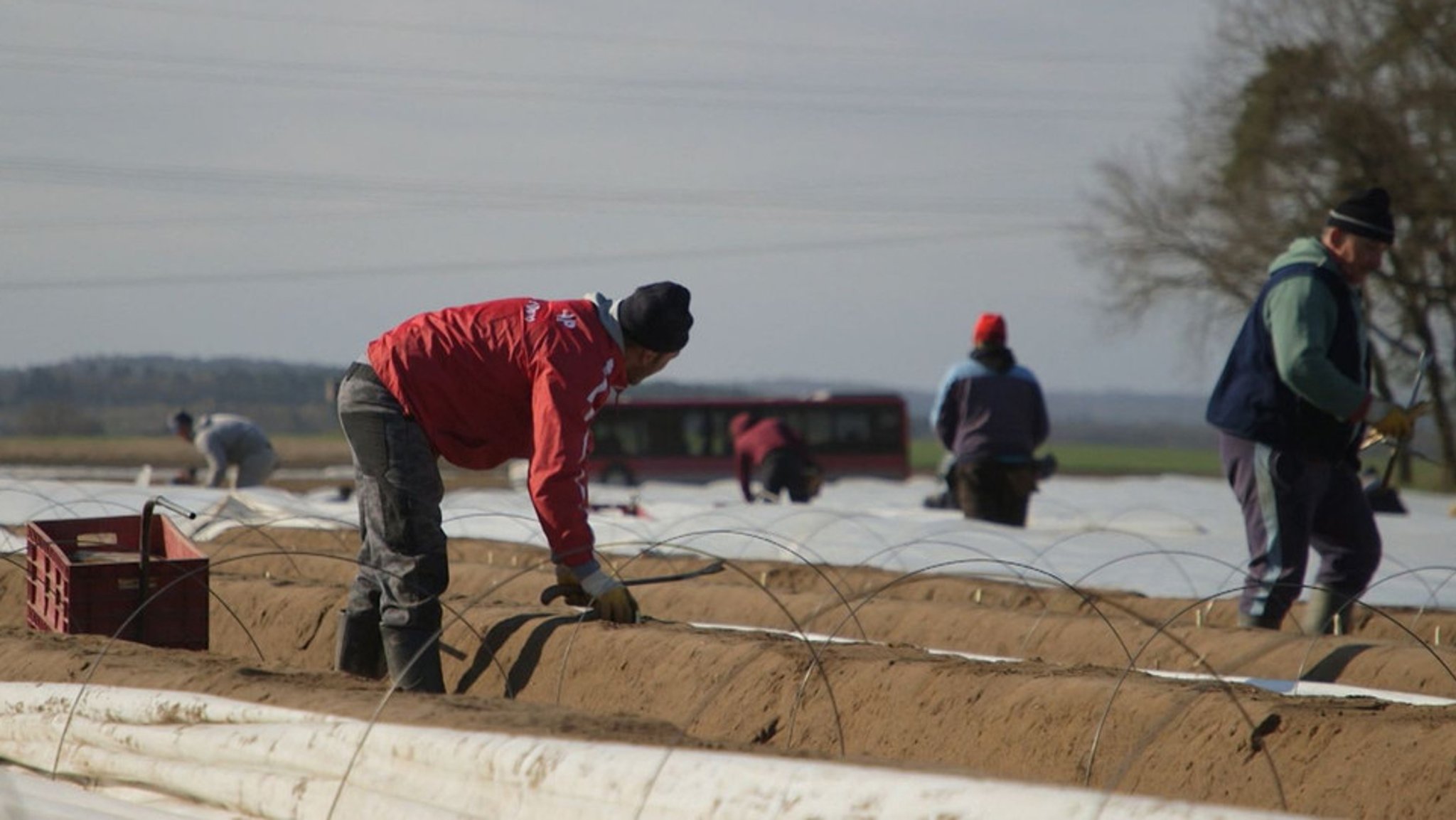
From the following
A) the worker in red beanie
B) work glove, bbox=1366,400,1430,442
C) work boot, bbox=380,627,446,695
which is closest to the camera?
work boot, bbox=380,627,446,695

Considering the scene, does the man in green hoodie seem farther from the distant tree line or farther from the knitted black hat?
the distant tree line

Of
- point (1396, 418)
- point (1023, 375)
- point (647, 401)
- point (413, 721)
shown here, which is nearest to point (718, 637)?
point (413, 721)

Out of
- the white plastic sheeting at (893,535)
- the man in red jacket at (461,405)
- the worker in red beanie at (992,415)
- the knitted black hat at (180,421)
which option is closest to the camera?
the man in red jacket at (461,405)

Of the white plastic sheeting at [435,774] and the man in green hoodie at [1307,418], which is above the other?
the man in green hoodie at [1307,418]

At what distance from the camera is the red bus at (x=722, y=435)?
103 feet

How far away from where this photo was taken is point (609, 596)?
14.5 ft

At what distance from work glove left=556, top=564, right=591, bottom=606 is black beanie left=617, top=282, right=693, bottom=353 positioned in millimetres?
637

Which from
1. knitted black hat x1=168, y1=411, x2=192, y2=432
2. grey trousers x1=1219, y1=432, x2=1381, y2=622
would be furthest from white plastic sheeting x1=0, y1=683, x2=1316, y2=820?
knitted black hat x1=168, y1=411, x2=192, y2=432

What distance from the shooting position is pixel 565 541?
426 cm

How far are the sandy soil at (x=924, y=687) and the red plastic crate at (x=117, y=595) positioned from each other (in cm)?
19

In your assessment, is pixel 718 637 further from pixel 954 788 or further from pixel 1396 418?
pixel 1396 418

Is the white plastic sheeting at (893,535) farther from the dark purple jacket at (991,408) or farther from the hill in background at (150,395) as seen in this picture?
the hill in background at (150,395)

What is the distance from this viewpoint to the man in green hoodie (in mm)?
5305

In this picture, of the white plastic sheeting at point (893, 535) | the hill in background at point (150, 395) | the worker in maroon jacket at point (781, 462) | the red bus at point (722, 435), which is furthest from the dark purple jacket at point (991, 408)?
the red bus at point (722, 435)
